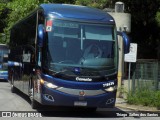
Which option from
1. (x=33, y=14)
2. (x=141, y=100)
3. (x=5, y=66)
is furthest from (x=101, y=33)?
(x=5, y=66)

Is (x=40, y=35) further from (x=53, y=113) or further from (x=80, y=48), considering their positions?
(x=53, y=113)

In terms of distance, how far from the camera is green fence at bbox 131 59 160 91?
1890 cm

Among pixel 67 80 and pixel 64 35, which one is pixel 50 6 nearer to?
pixel 64 35

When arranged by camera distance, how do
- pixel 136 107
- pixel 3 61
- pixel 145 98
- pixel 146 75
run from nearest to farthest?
pixel 136 107, pixel 145 98, pixel 146 75, pixel 3 61

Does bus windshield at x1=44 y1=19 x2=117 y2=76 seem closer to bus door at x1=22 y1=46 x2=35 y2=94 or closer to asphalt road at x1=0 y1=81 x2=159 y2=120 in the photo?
asphalt road at x1=0 y1=81 x2=159 y2=120

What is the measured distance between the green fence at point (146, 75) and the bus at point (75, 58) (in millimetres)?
4755

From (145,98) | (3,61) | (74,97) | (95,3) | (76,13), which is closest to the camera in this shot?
(74,97)

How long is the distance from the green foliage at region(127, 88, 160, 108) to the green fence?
1.32 ft

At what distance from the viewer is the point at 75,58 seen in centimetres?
1389

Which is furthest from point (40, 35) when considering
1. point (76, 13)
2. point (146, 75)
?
point (146, 75)

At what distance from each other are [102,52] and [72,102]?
73.4 inches

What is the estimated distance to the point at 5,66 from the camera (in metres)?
33.6

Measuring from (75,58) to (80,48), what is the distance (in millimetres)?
381

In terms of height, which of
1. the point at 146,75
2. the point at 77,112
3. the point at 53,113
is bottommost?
the point at 77,112
